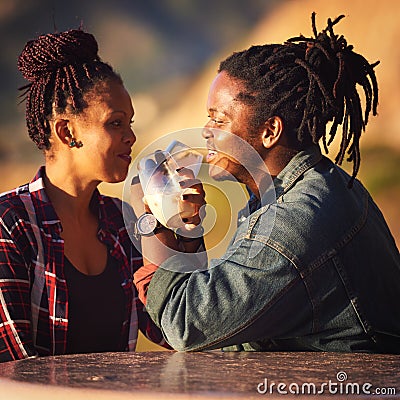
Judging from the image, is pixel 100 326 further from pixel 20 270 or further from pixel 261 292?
pixel 261 292

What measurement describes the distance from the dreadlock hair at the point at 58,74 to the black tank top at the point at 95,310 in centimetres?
48

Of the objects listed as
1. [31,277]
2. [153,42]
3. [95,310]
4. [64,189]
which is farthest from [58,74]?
[153,42]

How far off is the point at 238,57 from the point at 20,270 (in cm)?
89

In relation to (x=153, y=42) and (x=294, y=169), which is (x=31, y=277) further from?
(x=153, y=42)

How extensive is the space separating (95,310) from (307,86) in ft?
3.29

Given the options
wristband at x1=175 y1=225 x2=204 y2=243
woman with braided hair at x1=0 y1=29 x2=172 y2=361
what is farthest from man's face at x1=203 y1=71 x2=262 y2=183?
woman with braided hair at x1=0 y1=29 x2=172 y2=361

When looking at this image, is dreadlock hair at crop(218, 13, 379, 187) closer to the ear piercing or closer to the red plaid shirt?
the ear piercing

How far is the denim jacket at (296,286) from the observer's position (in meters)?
1.67

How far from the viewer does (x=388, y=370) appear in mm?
1522

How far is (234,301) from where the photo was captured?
166cm

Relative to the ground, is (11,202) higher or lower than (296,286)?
higher

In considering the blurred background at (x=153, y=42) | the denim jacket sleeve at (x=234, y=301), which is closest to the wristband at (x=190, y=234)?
the denim jacket sleeve at (x=234, y=301)

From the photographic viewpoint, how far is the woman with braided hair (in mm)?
2367

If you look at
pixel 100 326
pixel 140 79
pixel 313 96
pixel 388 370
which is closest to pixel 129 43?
pixel 140 79
